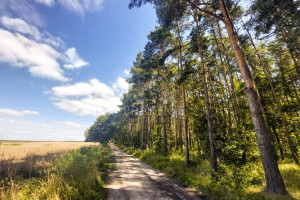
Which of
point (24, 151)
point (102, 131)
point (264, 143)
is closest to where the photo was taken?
point (264, 143)

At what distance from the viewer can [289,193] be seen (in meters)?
4.37

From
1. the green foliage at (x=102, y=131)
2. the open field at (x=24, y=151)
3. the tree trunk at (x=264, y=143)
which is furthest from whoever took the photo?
the green foliage at (x=102, y=131)

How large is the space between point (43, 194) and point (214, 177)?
24.9 ft

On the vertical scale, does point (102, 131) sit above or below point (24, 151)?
above

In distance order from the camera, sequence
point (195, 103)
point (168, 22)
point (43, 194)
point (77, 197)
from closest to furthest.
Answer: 1. point (43, 194)
2. point (77, 197)
3. point (168, 22)
4. point (195, 103)


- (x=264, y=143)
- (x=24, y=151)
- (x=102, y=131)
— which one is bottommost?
(x=24, y=151)

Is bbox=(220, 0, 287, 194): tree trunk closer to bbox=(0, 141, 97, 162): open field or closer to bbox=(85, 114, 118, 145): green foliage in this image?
bbox=(0, 141, 97, 162): open field

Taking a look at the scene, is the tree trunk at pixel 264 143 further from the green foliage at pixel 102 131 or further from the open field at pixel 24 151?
the green foliage at pixel 102 131

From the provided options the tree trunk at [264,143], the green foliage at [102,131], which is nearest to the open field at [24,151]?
the green foliage at [102,131]

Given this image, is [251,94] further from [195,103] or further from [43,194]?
[43,194]

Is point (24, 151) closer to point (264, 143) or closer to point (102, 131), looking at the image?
point (102, 131)

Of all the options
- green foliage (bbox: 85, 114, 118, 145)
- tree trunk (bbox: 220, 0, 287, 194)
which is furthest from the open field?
tree trunk (bbox: 220, 0, 287, 194)

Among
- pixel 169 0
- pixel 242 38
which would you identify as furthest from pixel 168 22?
pixel 242 38

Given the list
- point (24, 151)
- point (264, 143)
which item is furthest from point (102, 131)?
point (264, 143)
